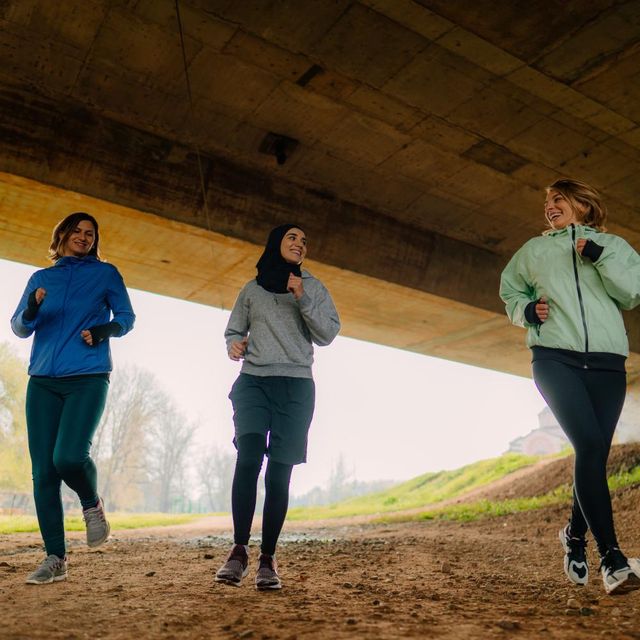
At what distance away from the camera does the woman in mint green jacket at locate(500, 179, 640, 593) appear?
2.98 meters

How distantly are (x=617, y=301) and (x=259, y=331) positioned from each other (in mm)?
2018

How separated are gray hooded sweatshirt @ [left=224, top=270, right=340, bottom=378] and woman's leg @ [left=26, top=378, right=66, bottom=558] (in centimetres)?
112

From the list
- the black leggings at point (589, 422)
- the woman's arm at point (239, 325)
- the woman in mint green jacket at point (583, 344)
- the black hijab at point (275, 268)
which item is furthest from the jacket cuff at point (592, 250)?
the woman's arm at point (239, 325)

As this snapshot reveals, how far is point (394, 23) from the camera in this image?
16.8ft

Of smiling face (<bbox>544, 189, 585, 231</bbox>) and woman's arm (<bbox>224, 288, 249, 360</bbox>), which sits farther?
woman's arm (<bbox>224, 288, 249, 360</bbox>)

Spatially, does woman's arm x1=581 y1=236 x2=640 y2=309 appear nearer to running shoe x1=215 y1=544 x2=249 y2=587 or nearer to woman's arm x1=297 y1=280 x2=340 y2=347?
woman's arm x1=297 y1=280 x2=340 y2=347

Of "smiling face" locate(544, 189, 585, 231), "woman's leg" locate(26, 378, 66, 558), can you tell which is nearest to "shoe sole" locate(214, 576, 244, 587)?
"woman's leg" locate(26, 378, 66, 558)

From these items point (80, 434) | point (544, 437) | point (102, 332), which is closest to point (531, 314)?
point (102, 332)

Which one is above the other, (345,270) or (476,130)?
(476,130)

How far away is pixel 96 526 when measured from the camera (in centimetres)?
349

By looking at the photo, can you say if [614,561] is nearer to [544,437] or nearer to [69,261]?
[69,261]

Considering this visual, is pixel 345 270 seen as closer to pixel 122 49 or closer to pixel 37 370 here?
pixel 122 49

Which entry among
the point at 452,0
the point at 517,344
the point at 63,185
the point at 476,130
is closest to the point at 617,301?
the point at 452,0

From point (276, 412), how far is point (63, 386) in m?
1.29
